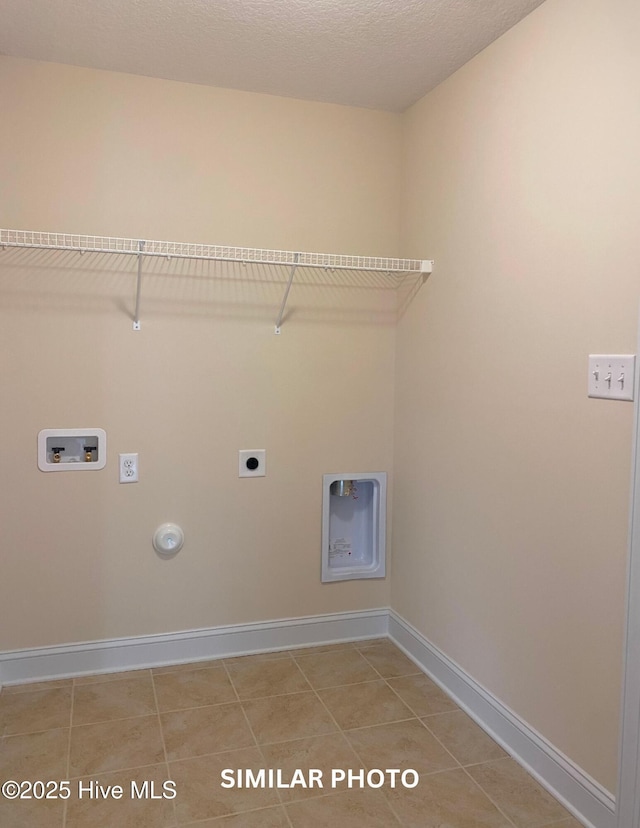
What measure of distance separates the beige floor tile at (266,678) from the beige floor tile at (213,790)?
1.24 ft

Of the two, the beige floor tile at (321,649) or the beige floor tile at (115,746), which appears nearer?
the beige floor tile at (115,746)

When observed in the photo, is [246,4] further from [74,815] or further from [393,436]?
[74,815]

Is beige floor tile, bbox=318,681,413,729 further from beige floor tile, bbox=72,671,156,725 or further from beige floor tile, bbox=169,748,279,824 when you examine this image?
beige floor tile, bbox=72,671,156,725

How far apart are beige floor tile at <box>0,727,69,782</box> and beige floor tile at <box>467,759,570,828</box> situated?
4.06 feet

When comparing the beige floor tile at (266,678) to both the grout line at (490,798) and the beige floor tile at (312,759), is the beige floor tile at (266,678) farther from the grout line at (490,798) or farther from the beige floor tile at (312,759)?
the grout line at (490,798)

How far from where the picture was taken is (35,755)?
2061 mm

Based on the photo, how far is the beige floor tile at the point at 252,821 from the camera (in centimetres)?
178

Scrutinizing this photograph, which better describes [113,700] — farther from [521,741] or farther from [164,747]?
[521,741]

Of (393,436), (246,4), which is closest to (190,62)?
(246,4)

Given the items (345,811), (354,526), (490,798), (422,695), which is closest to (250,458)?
(354,526)

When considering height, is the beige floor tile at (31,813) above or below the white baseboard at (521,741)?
below

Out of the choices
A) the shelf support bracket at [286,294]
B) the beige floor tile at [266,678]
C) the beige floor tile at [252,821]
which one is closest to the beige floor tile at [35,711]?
the beige floor tile at [266,678]

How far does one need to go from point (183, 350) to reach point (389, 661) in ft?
4.93

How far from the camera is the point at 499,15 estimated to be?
200 cm
